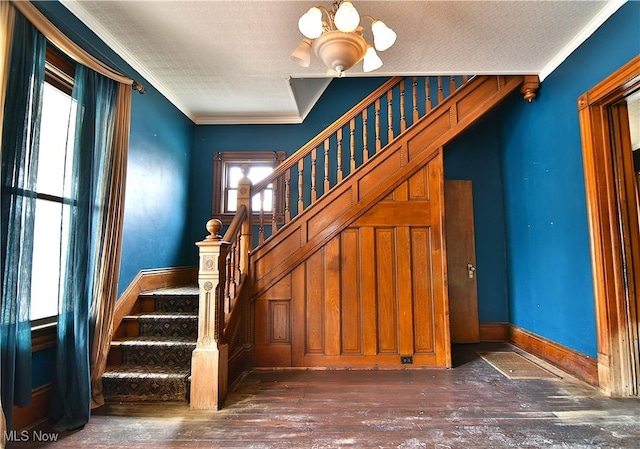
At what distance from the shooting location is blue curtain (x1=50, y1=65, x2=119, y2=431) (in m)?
2.22

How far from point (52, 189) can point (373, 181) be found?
110 inches

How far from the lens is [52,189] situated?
2520 millimetres

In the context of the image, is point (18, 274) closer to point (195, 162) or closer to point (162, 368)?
point (162, 368)

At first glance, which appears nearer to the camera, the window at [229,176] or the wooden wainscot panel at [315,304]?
the wooden wainscot panel at [315,304]

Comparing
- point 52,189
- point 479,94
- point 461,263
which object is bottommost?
point 461,263

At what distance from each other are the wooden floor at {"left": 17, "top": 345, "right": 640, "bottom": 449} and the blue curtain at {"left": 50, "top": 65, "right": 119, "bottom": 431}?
0.22 meters

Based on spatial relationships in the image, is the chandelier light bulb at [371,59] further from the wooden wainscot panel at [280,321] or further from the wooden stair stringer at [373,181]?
the wooden wainscot panel at [280,321]

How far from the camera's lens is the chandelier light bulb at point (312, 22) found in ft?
6.55

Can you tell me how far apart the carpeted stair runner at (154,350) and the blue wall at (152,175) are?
0.36m

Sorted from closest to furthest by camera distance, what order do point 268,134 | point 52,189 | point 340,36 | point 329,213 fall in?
point 340,36 < point 52,189 < point 329,213 < point 268,134

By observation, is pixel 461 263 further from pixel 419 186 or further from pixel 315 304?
pixel 315 304

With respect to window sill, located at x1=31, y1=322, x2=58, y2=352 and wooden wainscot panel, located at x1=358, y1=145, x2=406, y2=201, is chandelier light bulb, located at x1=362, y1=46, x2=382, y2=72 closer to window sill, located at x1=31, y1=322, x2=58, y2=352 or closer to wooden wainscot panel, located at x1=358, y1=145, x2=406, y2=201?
wooden wainscot panel, located at x1=358, y1=145, x2=406, y2=201

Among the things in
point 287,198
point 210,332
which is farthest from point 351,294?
point 210,332

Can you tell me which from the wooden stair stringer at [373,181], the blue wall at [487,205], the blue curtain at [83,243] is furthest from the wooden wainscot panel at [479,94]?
the blue curtain at [83,243]
